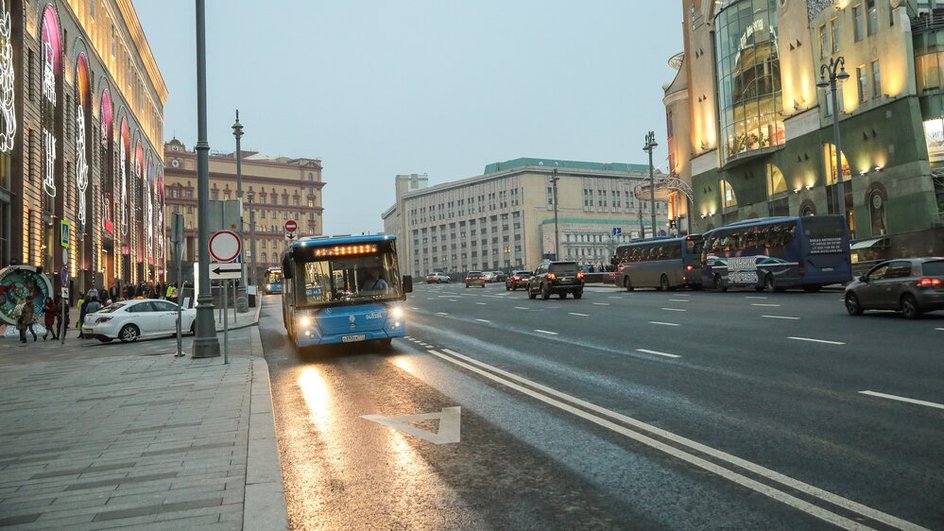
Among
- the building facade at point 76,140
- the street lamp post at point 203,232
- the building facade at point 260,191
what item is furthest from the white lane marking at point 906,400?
the building facade at point 260,191

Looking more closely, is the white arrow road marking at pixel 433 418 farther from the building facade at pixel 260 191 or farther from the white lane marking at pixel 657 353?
the building facade at pixel 260 191

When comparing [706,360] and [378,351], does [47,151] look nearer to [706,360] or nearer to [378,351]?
[378,351]

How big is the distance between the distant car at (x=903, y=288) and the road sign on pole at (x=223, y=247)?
15.7 metres

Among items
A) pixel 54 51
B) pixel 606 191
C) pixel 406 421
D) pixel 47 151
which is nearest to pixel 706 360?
pixel 406 421

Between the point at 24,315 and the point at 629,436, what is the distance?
2387 cm

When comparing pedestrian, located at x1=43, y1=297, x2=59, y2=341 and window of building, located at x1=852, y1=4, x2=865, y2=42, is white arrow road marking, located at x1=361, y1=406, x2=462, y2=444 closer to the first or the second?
pedestrian, located at x1=43, y1=297, x2=59, y2=341

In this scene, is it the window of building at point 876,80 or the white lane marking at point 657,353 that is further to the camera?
the window of building at point 876,80

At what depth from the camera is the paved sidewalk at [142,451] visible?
15.8 ft

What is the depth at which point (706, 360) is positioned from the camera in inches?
462

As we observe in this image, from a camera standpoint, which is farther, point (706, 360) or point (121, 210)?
point (121, 210)

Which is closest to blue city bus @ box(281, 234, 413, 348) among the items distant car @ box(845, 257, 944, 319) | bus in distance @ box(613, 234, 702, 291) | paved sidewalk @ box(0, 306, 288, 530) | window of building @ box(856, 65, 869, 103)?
paved sidewalk @ box(0, 306, 288, 530)

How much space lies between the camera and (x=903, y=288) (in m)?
18.1

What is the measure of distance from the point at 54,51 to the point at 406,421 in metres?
42.0

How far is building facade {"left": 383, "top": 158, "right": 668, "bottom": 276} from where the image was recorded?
156 m
